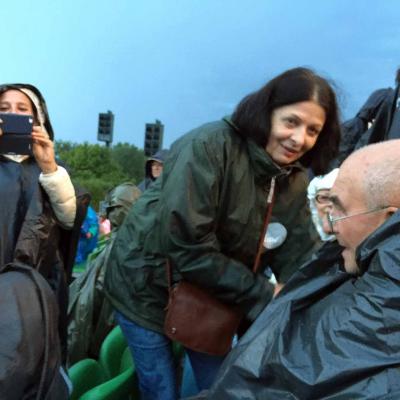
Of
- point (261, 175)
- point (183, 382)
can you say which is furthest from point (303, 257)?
point (183, 382)

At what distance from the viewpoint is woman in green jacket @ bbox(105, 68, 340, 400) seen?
1.90 m

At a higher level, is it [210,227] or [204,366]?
[210,227]

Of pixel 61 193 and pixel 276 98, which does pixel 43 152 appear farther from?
pixel 276 98

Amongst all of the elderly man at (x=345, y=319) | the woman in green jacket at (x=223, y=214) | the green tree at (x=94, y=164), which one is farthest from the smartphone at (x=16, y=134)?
the green tree at (x=94, y=164)

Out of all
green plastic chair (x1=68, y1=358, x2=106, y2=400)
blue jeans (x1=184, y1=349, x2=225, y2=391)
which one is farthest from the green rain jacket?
green plastic chair (x1=68, y1=358, x2=106, y2=400)

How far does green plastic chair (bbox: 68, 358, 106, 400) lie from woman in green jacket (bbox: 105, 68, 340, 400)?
0.78 feet

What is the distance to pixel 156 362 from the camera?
2.16 metres

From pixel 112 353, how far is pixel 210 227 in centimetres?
96

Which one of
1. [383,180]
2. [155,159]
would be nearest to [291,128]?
[383,180]

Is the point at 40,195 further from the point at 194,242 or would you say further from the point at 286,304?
the point at 286,304

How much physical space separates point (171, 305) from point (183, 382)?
60cm

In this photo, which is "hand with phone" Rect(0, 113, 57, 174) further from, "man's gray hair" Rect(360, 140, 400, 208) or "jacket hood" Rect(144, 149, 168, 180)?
"jacket hood" Rect(144, 149, 168, 180)

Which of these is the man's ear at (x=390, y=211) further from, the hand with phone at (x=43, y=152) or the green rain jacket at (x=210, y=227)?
the hand with phone at (x=43, y=152)

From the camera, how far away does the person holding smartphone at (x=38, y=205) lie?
6.53 ft
